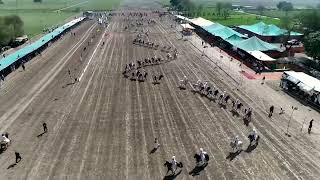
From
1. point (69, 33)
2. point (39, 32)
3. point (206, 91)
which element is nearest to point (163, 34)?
point (69, 33)

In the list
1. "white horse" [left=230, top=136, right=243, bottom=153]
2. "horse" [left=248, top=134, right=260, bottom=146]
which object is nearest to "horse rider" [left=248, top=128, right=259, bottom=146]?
"horse" [left=248, top=134, right=260, bottom=146]

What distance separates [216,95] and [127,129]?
46.1ft

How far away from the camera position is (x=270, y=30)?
303 feet

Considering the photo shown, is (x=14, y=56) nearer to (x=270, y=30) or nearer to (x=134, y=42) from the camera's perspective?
(x=134, y=42)

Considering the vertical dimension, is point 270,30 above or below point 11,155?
above

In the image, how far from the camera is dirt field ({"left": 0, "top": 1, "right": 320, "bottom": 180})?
28.6 meters

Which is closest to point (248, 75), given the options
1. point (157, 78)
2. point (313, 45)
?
point (313, 45)

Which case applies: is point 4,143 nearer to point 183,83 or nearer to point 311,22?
point 183,83

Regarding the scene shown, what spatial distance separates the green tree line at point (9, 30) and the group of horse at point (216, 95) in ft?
155

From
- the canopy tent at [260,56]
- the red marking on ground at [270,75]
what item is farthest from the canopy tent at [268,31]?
the red marking on ground at [270,75]

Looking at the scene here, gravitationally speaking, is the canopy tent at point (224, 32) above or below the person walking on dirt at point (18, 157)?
above

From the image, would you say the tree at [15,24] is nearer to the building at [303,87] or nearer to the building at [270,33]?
the building at [270,33]

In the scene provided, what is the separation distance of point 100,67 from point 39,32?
5632 cm

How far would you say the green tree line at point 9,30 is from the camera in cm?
8119
